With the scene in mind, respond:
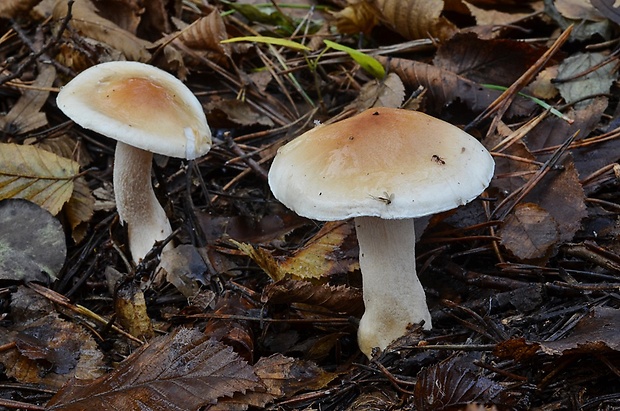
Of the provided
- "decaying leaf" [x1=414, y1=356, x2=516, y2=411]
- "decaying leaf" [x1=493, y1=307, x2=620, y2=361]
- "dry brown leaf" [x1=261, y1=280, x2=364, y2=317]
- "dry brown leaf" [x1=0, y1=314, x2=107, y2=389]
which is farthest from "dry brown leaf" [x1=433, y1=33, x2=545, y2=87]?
"dry brown leaf" [x1=0, y1=314, x2=107, y2=389]

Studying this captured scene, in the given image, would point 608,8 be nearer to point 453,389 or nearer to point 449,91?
point 449,91

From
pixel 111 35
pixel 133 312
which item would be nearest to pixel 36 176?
pixel 133 312

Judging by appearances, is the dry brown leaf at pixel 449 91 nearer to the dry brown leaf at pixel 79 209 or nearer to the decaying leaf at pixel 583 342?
the decaying leaf at pixel 583 342

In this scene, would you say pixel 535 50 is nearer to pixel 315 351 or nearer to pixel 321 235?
pixel 321 235

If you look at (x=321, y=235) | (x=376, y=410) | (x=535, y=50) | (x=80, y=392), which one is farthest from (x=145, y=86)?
(x=535, y=50)

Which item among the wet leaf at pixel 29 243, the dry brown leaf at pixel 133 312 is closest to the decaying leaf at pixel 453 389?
the dry brown leaf at pixel 133 312

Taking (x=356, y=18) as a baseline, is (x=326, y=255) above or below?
below

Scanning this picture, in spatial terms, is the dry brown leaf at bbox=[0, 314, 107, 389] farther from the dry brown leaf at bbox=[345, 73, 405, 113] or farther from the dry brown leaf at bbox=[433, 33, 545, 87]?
the dry brown leaf at bbox=[433, 33, 545, 87]
